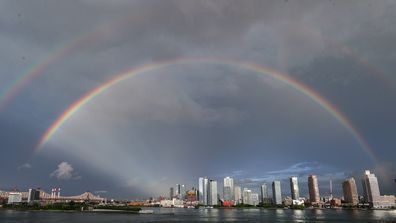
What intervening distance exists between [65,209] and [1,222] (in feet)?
369

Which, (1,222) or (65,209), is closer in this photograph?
(1,222)

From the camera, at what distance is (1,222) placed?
9075 centimetres

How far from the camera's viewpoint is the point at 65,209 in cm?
19600
